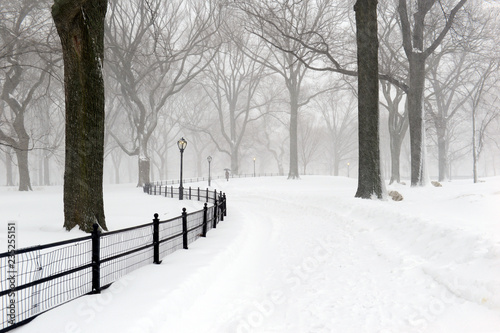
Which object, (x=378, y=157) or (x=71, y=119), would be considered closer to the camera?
(x=71, y=119)

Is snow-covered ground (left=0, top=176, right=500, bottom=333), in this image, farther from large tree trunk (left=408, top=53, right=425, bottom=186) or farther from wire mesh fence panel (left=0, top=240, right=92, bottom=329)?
large tree trunk (left=408, top=53, right=425, bottom=186)

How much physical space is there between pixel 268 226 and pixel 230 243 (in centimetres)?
366

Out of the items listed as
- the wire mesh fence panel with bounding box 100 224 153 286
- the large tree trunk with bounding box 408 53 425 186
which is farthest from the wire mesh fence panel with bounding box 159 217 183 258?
the large tree trunk with bounding box 408 53 425 186

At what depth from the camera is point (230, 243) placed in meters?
9.02

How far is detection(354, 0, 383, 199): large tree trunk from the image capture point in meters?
15.5

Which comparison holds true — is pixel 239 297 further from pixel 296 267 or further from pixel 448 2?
pixel 448 2

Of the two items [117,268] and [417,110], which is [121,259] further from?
[417,110]

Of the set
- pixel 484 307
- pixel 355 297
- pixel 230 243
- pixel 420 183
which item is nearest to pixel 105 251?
pixel 230 243

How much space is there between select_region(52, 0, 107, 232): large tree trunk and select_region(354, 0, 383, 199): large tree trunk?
11137mm

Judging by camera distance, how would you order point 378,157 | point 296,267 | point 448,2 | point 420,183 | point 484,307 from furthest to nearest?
point 448,2
point 420,183
point 378,157
point 296,267
point 484,307

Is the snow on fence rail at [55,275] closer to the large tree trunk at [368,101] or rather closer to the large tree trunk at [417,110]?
the large tree trunk at [368,101]

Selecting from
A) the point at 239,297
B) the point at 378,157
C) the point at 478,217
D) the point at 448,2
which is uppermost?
the point at 448,2

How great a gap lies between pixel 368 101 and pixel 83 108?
11898 mm

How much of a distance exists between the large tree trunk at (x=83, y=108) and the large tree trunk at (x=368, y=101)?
11137 mm
